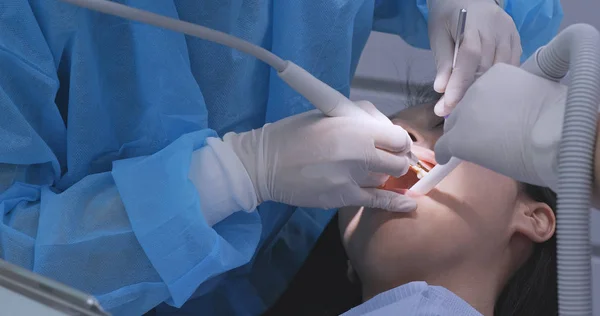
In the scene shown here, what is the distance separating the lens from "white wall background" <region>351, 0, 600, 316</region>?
194 cm

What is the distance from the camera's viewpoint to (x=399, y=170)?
1.13 m

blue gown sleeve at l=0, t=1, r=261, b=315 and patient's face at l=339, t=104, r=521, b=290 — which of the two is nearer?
blue gown sleeve at l=0, t=1, r=261, b=315

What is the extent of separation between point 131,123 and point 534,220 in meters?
0.83

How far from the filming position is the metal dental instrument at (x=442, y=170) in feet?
3.68

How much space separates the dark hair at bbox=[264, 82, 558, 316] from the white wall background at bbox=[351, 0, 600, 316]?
0.27 meters

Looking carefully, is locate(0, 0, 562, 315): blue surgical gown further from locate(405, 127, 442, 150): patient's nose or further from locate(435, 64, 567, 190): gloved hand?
locate(435, 64, 567, 190): gloved hand

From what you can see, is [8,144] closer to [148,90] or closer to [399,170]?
[148,90]

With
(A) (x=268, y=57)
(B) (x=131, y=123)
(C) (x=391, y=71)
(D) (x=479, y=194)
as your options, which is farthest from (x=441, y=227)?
(C) (x=391, y=71)

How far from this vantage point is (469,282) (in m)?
1.26

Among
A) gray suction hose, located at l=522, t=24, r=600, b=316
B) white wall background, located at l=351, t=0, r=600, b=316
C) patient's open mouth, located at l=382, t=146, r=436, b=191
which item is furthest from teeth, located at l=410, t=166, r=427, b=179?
white wall background, located at l=351, t=0, r=600, b=316

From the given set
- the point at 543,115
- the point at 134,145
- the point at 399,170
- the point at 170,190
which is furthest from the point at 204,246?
the point at 543,115

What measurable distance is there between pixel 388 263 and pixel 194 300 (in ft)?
1.59

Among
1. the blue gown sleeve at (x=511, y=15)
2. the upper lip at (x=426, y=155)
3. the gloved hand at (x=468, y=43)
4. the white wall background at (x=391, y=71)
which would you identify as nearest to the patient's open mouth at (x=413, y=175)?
the upper lip at (x=426, y=155)

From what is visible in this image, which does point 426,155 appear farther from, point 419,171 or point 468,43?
point 468,43
